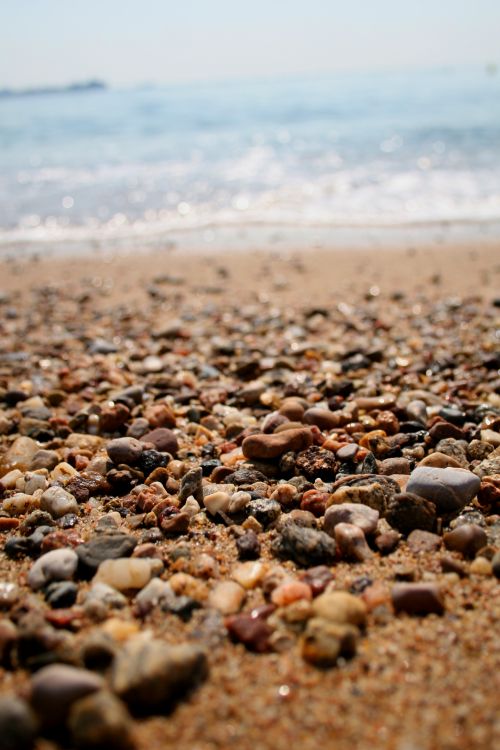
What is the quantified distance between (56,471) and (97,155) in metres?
15.7

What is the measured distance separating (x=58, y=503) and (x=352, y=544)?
3.91 feet

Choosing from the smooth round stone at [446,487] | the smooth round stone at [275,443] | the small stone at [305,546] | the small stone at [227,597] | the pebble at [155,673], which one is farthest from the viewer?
the smooth round stone at [275,443]

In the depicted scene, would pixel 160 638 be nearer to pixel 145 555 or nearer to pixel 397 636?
pixel 145 555

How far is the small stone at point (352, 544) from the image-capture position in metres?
2.10

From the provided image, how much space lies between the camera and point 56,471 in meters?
2.85

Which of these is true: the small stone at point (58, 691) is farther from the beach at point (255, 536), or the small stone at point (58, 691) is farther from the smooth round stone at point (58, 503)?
the smooth round stone at point (58, 503)

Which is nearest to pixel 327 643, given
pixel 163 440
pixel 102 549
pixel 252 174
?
pixel 102 549

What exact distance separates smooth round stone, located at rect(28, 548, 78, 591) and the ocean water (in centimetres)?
756

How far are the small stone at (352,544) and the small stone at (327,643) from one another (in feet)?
1.36

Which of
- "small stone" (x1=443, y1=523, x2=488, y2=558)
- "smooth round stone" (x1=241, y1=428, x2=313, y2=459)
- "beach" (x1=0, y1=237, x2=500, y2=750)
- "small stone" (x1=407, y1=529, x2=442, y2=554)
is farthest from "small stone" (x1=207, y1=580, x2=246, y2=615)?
"smooth round stone" (x1=241, y1=428, x2=313, y2=459)

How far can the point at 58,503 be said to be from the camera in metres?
2.51

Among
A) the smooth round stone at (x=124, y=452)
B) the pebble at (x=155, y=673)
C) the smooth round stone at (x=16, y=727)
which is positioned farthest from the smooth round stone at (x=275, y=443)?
the smooth round stone at (x=16, y=727)

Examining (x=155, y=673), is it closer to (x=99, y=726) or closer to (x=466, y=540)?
(x=99, y=726)

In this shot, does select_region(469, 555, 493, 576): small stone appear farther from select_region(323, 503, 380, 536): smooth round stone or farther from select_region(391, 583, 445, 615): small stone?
select_region(323, 503, 380, 536): smooth round stone
